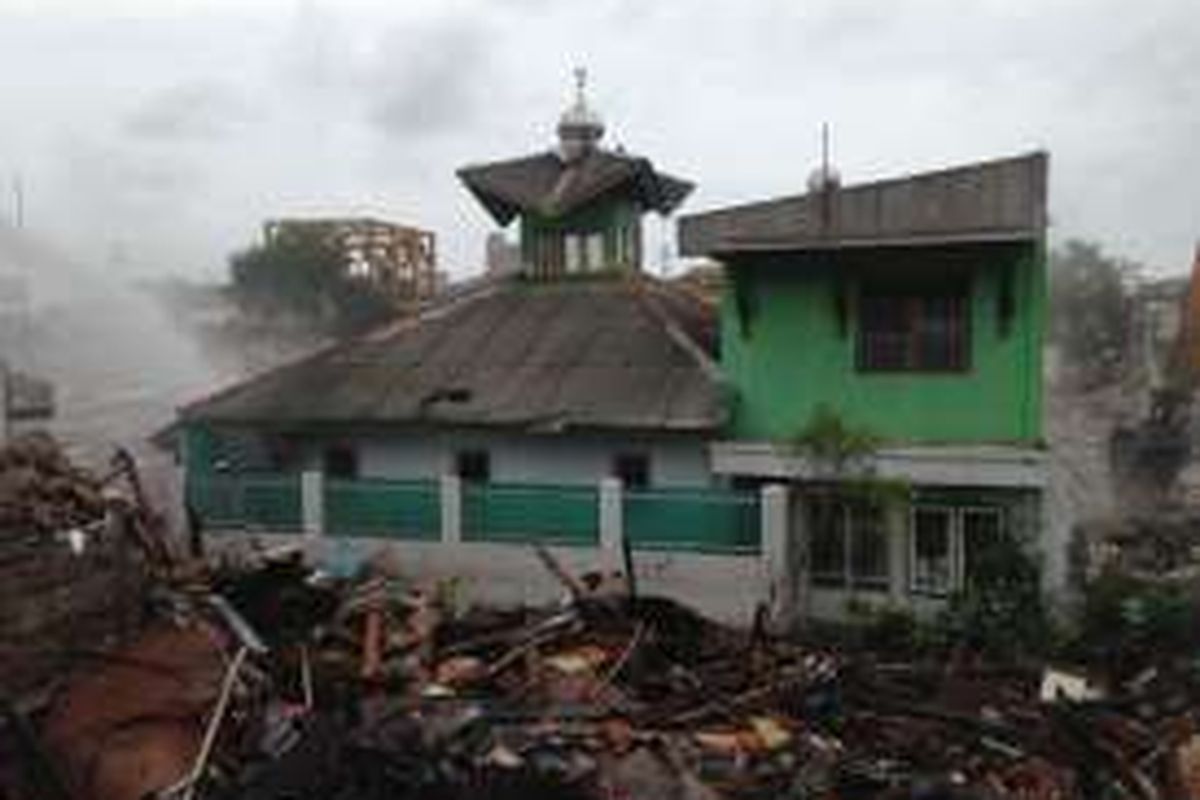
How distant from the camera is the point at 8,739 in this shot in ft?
41.3

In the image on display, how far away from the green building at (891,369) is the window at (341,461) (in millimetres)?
6205

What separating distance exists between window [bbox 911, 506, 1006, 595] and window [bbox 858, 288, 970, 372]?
1.99 meters

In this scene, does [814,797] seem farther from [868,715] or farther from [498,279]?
[498,279]

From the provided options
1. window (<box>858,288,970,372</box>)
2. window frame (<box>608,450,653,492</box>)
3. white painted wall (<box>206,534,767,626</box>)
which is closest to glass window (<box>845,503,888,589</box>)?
white painted wall (<box>206,534,767,626</box>)

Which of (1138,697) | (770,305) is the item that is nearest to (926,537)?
(770,305)

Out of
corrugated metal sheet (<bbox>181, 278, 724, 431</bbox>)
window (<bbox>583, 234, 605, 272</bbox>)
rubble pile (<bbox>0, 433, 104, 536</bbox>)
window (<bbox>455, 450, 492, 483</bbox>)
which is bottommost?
window (<bbox>455, 450, 492, 483</bbox>)

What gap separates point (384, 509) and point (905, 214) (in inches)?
341

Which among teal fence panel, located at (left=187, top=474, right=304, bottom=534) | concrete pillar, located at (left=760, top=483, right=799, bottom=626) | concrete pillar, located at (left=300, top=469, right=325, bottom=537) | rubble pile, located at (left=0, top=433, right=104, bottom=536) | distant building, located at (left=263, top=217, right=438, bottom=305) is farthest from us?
distant building, located at (left=263, top=217, right=438, bottom=305)

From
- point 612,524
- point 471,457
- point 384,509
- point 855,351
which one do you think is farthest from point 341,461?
point 855,351

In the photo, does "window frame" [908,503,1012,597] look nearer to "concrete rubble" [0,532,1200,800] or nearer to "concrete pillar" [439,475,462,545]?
"concrete rubble" [0,532,1200,800]

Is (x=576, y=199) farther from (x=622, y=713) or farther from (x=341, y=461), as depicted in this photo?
(x=622, y=713)

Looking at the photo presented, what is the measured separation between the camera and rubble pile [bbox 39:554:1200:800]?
12680mm

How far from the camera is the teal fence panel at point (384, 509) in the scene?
23.2 metres

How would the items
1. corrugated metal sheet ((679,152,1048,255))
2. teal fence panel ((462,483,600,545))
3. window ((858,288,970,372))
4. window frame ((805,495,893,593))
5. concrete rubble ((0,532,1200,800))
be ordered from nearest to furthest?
concrete rubble ((0,532,1200,800)), corrugated metal sheet ((679,152,1048,255)), window ((858,288,970,372)), window frame ((805,495,893,593)), teal fence panel ((462,483,600,545))
